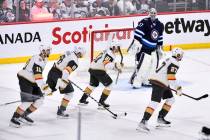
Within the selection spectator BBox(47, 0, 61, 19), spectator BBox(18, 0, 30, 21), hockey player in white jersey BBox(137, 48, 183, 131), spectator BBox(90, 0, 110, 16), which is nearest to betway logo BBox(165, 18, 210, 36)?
spectator BBox(90, 0, 110, 16)

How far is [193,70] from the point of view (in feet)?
40.7

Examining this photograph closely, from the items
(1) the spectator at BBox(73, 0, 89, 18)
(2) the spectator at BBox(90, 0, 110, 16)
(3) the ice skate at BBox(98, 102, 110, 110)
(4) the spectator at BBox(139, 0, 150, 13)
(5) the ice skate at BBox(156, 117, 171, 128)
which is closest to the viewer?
(5) the ice skate at BBox(156, 117, 171, 128)

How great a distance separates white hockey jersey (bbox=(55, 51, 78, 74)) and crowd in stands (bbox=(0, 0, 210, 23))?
3.97 meters

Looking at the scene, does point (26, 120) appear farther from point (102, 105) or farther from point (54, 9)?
point (54, 9)

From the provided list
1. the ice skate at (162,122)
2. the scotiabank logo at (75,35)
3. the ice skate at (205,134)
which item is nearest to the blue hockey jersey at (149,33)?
the scotiabank logo at (75,35)

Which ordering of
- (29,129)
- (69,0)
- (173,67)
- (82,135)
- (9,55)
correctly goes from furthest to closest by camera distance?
(69,0)
(9,55)
(173,67)
(29,129)
(82,135)

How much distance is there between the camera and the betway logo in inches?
562

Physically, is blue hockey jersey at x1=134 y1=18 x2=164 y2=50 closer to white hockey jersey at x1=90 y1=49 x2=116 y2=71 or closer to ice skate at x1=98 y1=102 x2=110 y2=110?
white hockey jersey at x1=90 y1=49 x2=116 y2=71

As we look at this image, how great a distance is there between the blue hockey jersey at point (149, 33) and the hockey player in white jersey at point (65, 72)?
2.13m

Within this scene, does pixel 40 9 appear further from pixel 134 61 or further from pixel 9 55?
pixel 134 61

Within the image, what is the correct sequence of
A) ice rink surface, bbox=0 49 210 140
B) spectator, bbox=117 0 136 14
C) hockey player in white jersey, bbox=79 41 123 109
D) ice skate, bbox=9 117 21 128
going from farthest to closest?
spectator, bbox=117 0 136 14
hockey player in white jersey, bbox=79 41 123 109
ice skate, bbox=9 117 21 128
ice rink surface, bbox=0 49 210 140

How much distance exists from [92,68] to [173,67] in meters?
1.41

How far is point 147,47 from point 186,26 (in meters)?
3.65

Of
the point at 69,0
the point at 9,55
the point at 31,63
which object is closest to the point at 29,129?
the point at 31,63
